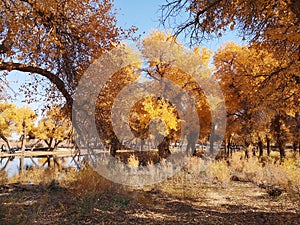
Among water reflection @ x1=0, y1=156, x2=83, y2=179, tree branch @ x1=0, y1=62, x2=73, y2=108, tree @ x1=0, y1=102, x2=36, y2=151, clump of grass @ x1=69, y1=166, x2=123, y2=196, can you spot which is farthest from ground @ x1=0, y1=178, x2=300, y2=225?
tree @ x1=0, y1=102, x2=36, y2=151

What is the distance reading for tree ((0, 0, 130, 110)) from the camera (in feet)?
19.2

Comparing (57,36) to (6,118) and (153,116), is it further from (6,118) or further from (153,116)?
(6,118)

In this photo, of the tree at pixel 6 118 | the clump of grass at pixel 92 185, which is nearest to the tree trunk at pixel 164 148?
the clump of grass at pixel 92 185

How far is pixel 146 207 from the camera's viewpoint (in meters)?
6.09

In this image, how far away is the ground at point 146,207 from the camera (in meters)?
5.10

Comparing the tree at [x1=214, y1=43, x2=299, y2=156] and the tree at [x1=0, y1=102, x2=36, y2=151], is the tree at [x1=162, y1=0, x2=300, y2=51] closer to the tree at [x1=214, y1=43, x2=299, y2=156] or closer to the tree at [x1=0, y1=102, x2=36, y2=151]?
the tree at [x1=214, y1=43, x2=299, y2=156]

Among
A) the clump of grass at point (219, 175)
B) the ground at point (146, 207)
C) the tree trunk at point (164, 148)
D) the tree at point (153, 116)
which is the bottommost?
the ground at point (146, 207)

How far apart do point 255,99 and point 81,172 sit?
751cm

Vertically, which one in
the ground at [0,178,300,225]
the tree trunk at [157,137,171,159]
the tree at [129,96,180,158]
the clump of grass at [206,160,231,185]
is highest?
the tree at [129,96,180,158]

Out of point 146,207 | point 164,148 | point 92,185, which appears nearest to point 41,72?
point 92,185

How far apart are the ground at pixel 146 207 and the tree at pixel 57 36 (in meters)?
3.06

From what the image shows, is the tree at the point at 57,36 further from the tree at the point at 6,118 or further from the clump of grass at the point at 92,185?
the tree at the point at 6,118

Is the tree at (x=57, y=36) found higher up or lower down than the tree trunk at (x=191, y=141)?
higher up

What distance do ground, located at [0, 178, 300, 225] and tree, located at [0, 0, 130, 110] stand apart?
10.0ft
